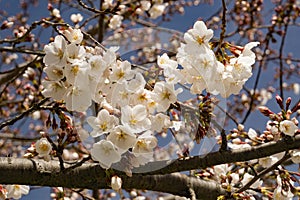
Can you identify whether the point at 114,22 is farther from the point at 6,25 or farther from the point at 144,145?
the point at 144,145

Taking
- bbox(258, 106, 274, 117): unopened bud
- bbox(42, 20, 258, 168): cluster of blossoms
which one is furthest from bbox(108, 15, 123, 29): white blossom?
bbox(42, 20, 258, 168): cluster of blossoms

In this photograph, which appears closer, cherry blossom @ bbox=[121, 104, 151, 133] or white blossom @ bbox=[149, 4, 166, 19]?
cherry blossom @ bbox=[121, 104, 151, 133]

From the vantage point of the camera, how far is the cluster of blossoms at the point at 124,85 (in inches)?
53.7

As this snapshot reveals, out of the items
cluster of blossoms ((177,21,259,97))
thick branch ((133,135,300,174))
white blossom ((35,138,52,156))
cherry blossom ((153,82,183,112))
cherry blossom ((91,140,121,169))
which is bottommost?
cherry blossom ((91,140,121,169))

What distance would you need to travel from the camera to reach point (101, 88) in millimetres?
1419

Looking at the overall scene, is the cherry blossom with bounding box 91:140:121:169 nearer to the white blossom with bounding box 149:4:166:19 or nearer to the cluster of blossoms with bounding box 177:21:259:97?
the cluster of blossoms with bounding box 177:21:259:97

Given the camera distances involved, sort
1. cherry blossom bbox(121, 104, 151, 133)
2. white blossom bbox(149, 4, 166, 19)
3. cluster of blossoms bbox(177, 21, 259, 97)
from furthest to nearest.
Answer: white blossom bbox(149, 4, 166, 19) < cluster of blossoms bbox(177, 21, 259, 97) < cherry blossom bbox(121, 104, 151, 133)

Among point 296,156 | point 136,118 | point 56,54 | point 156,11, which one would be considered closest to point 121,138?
point 136,118

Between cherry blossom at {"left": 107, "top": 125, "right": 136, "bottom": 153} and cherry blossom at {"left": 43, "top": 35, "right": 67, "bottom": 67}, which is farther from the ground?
cherry blossom at {"left": 43, "top": 35, "right": 67, "bottom": 67}

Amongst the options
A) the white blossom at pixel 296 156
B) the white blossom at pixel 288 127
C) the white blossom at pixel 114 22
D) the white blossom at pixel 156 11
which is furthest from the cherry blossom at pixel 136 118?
the white blossom at pixel 156 11

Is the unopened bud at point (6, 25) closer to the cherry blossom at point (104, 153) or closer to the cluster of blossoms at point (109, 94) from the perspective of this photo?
the cluster of blossoms at point (109, 94)

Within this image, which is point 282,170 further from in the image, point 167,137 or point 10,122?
point 10,122

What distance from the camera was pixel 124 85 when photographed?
1383 millimetres

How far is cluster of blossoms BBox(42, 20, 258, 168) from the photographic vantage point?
136 cm
